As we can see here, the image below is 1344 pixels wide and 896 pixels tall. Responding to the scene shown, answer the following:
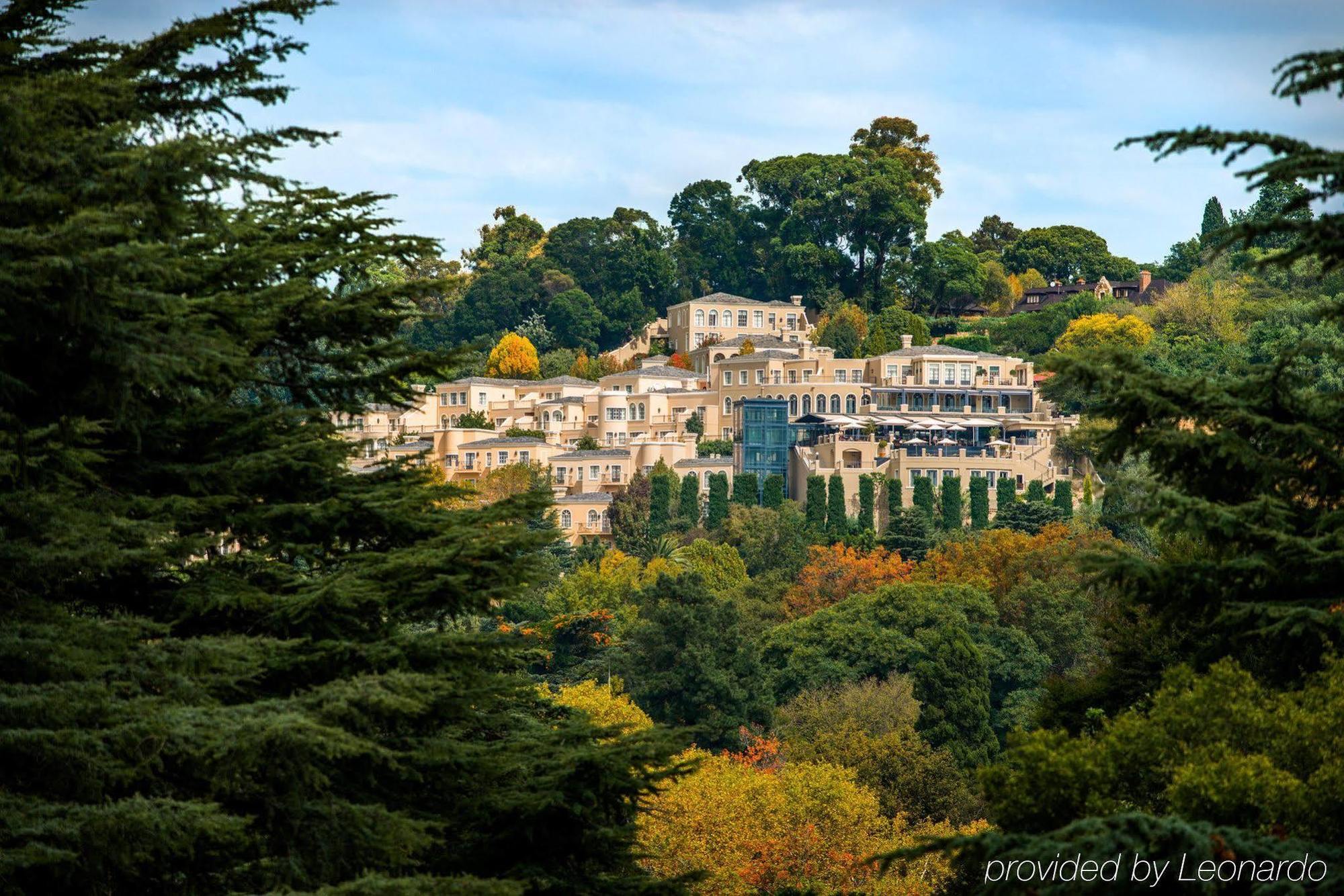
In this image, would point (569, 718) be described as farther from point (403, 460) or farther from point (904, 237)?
point (904, 237)

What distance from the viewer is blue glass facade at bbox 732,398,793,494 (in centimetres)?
8275

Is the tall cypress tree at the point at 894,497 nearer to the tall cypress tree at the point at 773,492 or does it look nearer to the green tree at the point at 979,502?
the green tree at the point at 979,502

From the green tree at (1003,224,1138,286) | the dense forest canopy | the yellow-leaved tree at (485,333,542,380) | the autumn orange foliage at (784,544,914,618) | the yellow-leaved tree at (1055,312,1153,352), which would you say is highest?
the green tree at (1003,224,1138,286)

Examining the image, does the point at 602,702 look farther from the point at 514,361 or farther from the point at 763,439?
the point at 514,361

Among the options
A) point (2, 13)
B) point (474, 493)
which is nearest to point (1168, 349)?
point (474, 493)

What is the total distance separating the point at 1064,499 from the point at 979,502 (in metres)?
3.66

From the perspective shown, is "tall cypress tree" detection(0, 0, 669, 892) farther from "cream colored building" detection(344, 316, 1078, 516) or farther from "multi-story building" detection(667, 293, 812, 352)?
"multi-story building" detection(667, 293, 812, 352)

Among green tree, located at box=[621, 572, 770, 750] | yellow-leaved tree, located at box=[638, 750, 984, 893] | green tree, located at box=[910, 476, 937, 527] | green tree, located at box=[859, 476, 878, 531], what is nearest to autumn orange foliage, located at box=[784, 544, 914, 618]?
green tree, located at box=[910, 476, 937, 527]

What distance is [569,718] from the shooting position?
19438mm

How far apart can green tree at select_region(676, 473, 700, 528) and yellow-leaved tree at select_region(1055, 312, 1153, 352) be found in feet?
88.1

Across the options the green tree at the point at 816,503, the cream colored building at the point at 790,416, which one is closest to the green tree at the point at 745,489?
the cream colored building at the point at 790,416

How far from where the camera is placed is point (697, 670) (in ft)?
181

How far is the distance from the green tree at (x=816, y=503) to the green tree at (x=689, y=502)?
15.9 ft

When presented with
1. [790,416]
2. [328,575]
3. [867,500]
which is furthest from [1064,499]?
[328,575]
